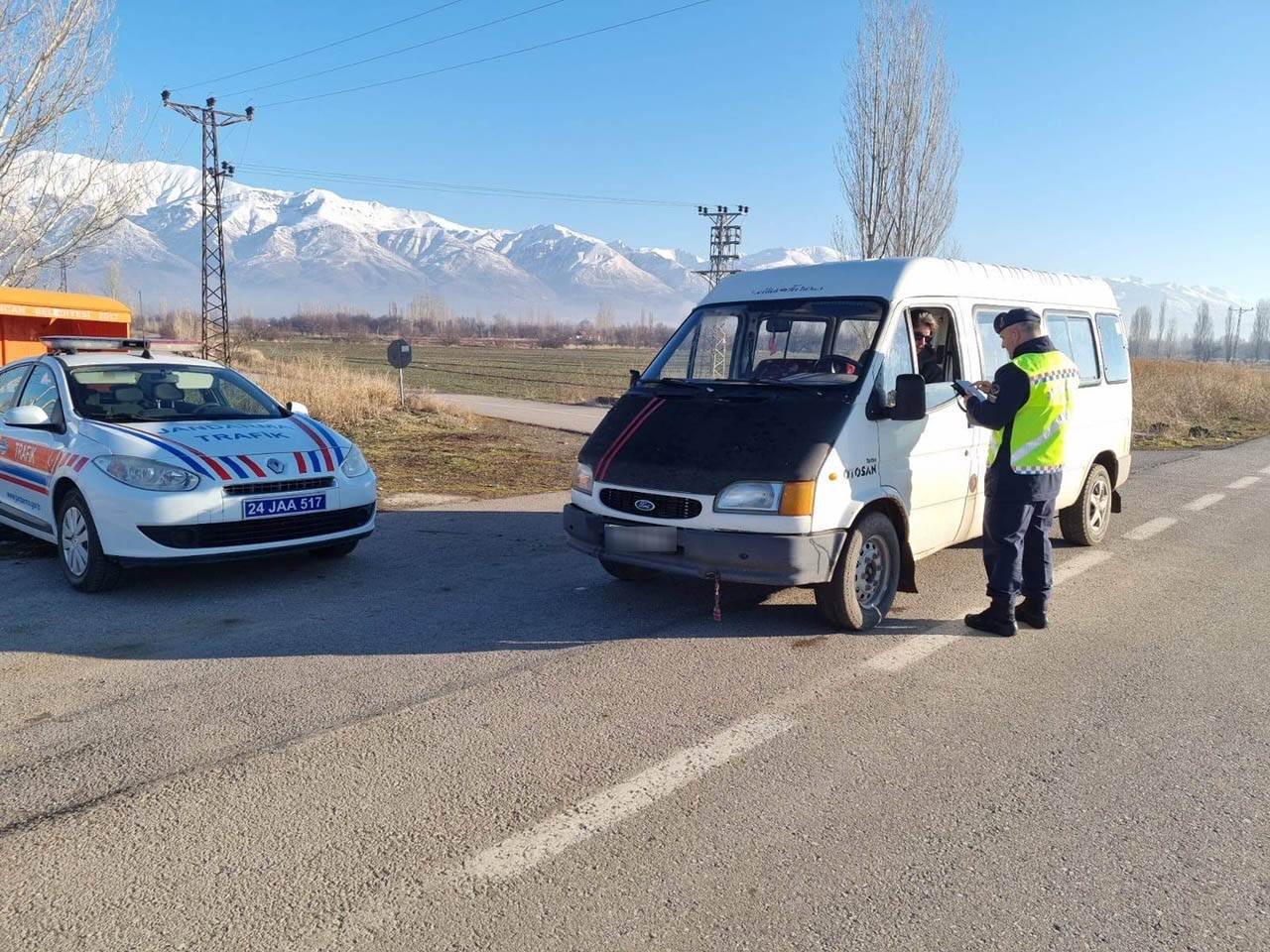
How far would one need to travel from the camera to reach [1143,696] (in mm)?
4785

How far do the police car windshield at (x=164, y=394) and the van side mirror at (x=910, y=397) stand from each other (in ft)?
15.6

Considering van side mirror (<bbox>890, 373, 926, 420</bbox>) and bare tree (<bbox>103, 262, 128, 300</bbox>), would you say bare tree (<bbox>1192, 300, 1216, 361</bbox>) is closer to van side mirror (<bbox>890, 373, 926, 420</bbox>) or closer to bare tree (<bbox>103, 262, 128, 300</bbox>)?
bare tree (<bbox>103, 262, 128, 300</bbox>)

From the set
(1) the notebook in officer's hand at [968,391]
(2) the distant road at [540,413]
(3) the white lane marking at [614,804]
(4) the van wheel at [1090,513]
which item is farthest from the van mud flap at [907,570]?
(2) the distant road at [540,413]

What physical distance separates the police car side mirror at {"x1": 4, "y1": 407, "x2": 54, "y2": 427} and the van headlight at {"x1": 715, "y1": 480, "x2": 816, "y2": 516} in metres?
4.83

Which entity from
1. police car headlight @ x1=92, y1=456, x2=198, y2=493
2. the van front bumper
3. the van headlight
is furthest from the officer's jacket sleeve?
police car headlight @ x1=92, y1=456, x2=198, y2=493

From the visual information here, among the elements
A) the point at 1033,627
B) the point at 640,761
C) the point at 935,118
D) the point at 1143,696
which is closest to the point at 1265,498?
the point at 1033,627

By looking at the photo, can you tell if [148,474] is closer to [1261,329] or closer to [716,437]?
[716,437]

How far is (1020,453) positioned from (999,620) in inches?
38.4

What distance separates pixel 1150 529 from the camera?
925cm

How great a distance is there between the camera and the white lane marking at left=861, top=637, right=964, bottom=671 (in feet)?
16.9

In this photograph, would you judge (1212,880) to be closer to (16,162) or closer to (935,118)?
(16,162)

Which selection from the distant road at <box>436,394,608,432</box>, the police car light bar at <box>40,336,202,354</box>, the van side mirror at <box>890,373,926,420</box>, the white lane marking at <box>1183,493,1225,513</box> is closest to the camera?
the van side mirror at <box>890,373,926,420</box>

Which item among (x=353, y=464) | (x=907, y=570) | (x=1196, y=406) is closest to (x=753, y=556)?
(x=907, y=570)

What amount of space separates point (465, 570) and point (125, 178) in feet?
39.3
